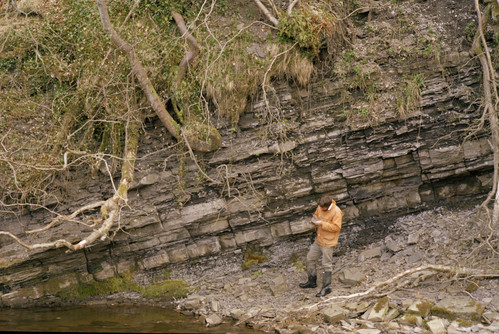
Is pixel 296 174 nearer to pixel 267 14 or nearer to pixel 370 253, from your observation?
pixel 370 253

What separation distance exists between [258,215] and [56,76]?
4.41 meters

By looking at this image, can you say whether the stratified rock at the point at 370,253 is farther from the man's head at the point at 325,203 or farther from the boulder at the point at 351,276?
the man's head at the point at 325,203

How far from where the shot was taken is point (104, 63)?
Answer: 790 cm

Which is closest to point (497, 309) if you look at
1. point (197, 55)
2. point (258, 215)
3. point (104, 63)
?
point (258, 215)

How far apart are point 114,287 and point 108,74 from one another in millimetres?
3754

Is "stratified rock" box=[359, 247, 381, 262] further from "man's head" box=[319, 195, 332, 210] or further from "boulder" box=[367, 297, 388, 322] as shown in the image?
"man's head" box=[319, 195, 332, 210]

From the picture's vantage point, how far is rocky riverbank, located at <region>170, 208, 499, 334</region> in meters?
5.86

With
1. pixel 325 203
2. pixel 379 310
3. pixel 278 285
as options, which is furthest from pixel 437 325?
pixel 278 285

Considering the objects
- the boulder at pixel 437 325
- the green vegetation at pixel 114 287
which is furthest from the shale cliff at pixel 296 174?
the boulder at pixel 437 325

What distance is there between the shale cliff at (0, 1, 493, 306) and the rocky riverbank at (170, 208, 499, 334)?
0.34 m

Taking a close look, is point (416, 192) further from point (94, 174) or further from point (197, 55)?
point (94, 174)

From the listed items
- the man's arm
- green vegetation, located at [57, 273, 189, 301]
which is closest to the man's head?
the man's arm

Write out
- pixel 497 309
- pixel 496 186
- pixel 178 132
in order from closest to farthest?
pixel 497 309 < pixel 496 186 < pixel 178 132

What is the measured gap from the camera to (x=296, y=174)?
795cm
